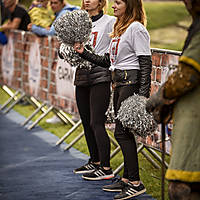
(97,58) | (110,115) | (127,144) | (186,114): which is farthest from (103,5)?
(186,114)

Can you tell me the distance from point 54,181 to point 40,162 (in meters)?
0.89

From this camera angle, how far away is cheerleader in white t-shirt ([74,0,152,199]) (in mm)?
4621

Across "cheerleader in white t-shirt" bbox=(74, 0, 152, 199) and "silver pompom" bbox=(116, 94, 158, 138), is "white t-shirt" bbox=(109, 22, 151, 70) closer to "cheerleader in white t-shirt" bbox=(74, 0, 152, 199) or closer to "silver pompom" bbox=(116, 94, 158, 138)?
"cheerleader in white t-shirt" bbox=(74, 0, 152, 199)

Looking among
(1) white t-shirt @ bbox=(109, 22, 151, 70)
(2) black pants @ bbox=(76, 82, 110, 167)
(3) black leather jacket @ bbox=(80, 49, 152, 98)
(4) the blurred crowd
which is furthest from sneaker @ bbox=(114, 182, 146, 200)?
(4) the blurred crowd

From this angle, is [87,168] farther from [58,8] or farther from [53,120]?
[53,120]

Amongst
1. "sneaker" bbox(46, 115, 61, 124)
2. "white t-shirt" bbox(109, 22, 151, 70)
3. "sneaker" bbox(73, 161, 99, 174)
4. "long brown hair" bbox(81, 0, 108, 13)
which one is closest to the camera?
"white t-shirt" bbox(109, 22, 151, 70)

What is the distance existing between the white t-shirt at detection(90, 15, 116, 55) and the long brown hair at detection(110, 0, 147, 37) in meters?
0.50

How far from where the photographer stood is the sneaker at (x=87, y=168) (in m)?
5.88

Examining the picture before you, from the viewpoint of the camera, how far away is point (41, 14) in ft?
29.0

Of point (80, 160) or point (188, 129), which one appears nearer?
point (188, 129)

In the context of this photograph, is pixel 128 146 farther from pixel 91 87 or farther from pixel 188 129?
pixel 188 129

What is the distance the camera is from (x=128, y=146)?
16.0 feet

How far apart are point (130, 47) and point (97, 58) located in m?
0.32

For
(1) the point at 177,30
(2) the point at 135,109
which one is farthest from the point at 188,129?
(1) the point at 177,30
